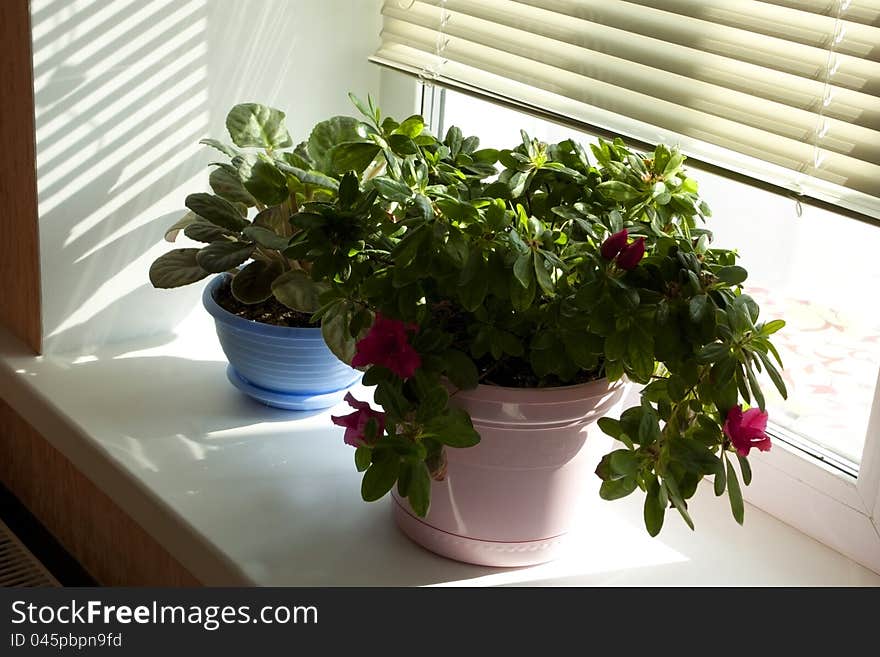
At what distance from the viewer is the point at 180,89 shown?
152cm

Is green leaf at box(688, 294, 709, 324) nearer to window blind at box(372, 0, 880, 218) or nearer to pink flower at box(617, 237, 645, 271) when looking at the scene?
pink flower at box(617, 237, 645, 271)

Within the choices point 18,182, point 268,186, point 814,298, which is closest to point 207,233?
point 268,186

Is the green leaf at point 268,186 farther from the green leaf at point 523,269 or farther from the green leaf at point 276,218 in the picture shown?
the green leaf at point 523,269

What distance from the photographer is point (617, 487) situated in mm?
989

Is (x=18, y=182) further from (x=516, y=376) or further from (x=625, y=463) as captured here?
(x=625, y=463)

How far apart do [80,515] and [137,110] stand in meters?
0.60

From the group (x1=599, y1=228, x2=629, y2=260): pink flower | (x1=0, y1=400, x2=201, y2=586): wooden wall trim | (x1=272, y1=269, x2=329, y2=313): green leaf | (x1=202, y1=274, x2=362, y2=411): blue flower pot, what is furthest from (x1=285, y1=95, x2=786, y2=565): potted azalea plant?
(x1=0, y1=400, x2=201, y2=586): wooden wall trim

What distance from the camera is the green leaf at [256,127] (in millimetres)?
1387

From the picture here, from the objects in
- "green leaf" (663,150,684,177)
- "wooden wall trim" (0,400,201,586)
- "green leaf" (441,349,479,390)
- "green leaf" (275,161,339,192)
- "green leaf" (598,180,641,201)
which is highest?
"green leaf" (663,150,684,177)

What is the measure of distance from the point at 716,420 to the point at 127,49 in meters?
0.91

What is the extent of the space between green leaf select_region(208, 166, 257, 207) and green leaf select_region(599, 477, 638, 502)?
1.88 ft

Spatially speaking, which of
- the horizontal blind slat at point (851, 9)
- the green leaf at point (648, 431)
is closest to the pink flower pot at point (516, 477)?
the green leaf at point (648, 431)

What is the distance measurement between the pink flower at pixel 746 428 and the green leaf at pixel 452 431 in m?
0.23

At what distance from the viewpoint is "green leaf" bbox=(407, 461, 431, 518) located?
961mm
